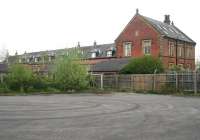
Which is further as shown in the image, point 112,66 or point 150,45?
point 150,45

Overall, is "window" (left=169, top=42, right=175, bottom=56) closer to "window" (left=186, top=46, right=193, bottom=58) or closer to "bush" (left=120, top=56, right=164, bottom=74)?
"window" (left=186, top=46, right=193, bottom=58)

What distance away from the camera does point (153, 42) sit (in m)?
50.0

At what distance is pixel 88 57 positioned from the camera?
66625 mm

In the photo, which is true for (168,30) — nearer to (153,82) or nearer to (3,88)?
(153,82)

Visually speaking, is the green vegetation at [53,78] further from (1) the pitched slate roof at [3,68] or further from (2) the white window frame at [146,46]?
(1) the pitched slate roof at [3,68]

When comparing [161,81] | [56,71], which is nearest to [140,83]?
[161,81]

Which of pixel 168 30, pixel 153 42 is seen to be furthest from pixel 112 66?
pixel 168 30

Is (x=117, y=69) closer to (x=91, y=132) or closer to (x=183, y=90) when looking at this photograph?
(x=183, y=90)

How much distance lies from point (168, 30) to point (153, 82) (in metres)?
18.7

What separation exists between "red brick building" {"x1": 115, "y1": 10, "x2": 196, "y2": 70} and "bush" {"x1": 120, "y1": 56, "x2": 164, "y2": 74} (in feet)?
19.8

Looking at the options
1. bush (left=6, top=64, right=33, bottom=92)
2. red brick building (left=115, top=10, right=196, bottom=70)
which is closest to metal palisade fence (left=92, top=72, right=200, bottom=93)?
bush (left=6, top=64, right=33, bottom=92)

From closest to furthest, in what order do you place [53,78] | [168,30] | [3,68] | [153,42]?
[53,78], [153,42], [168,30], [3,68]

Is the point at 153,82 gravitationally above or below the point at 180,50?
below

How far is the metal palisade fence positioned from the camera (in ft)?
113
